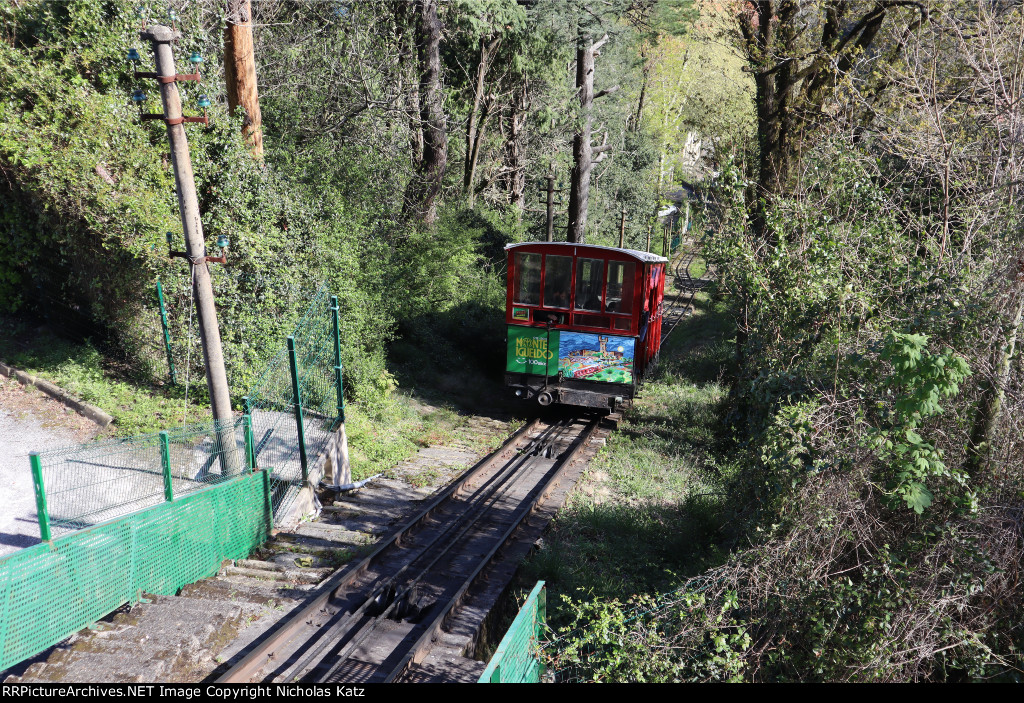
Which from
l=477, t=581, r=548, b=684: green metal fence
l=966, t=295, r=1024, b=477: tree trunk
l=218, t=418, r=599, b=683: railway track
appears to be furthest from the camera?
l=218, t=418, r=599, b=683: railway track

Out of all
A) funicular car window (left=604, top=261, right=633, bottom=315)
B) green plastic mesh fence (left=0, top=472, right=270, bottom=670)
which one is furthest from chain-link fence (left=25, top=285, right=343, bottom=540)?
funicular car window (left=604, top=261, right=633, bottom=315)

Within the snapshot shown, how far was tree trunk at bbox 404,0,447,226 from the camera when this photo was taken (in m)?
18.1

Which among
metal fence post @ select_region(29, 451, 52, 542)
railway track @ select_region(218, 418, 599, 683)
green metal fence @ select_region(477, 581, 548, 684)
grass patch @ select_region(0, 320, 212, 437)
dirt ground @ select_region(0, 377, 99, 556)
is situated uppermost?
metal fence post @ select_region(29, 451, 52, 542)

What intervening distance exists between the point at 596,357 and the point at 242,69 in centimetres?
865

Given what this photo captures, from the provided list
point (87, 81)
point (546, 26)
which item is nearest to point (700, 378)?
point (546, 26)

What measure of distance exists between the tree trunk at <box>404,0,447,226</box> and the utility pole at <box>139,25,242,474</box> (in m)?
11.4

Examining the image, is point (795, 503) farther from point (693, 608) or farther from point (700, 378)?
point (700, 378)

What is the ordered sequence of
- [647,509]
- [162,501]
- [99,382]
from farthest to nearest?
[99,382] → [647,509] → [162,501]

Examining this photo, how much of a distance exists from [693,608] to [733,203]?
5.91m

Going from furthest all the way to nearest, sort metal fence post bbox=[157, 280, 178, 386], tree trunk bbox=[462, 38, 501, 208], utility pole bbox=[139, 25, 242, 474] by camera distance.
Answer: tree trunk bbox=[462, 38, 501, 208] → metal fence post bbox=[157, 280, 178, 386] → utility pole bbox=[139, 25, 242, 474]

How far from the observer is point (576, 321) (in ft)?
43.3

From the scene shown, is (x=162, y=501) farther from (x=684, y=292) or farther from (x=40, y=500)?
(x=684, y=292)

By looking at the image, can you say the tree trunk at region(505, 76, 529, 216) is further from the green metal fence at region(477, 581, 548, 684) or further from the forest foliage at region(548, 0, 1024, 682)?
the green metal fence at region(477, 581, 548, 684)

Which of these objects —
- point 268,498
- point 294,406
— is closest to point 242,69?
point 294,406
